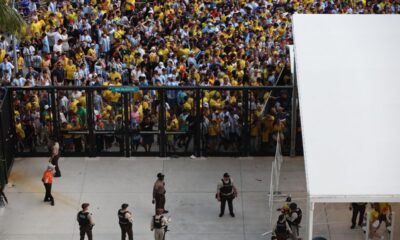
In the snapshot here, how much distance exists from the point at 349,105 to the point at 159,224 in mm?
5244

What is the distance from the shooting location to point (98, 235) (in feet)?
69.8

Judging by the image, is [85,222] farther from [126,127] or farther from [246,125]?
[246,125]

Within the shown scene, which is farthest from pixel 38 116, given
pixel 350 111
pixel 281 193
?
pixel 350 111

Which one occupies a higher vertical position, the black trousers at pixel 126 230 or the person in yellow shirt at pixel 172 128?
the person in yellow shirt at pixel 172 128

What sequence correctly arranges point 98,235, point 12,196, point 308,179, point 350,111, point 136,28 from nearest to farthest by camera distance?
point 308,179, point 350,111, point 98,235, point 12,196, point 136,28

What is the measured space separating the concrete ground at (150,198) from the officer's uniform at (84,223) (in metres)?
0.90

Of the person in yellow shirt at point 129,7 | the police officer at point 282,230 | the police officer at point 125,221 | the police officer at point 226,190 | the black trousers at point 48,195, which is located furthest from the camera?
the person in yellow shirt at point 129,7

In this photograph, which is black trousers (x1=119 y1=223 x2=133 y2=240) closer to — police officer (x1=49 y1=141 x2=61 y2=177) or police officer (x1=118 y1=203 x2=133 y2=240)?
police officer (x1=118 y1=203 x2=133 y2=240)

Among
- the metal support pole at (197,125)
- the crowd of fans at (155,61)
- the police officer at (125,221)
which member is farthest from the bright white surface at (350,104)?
the police officer at (125,221)

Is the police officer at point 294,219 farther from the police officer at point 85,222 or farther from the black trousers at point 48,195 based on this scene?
the black trousers at point 48,195

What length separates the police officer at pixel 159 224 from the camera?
1964cm

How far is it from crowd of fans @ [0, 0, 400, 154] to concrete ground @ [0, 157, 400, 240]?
0.76 m

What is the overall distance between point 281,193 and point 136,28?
459 inches

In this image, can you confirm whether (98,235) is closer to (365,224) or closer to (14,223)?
(14,223)
